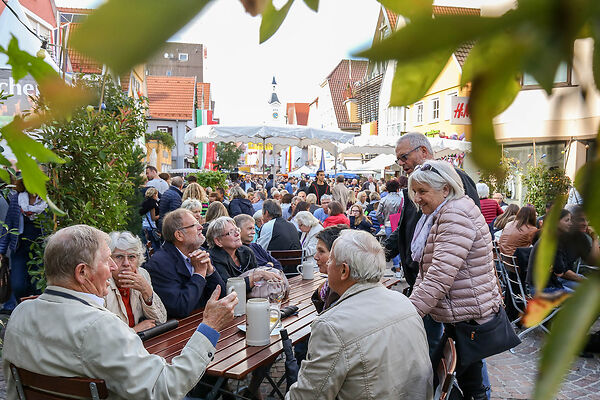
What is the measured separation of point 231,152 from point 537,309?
5086 centimetres

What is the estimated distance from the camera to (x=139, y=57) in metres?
0.24

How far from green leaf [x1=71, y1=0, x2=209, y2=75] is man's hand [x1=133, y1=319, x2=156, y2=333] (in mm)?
3004

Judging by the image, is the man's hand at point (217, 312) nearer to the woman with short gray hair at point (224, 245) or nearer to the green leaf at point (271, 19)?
the woman with short gray hair at point (224, 245)

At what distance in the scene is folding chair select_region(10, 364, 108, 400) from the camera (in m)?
1.85

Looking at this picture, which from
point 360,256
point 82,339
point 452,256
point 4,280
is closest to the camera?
point 82,339

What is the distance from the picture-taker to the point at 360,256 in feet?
7.89

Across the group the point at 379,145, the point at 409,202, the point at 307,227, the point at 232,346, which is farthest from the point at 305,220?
the point at 379,145

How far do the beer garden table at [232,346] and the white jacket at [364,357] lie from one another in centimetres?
46

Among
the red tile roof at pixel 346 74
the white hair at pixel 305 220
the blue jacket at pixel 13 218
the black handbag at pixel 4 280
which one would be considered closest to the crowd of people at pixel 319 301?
the red tile roof at pixel 346 74

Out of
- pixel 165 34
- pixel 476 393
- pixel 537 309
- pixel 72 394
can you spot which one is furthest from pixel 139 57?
pixel 476 393

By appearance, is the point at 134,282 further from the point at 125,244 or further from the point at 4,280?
the point at 4,280

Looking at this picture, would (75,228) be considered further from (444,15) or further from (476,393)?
(476,393)

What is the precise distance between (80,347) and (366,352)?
115 centimetres

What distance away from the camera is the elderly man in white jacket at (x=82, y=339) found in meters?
1.88
